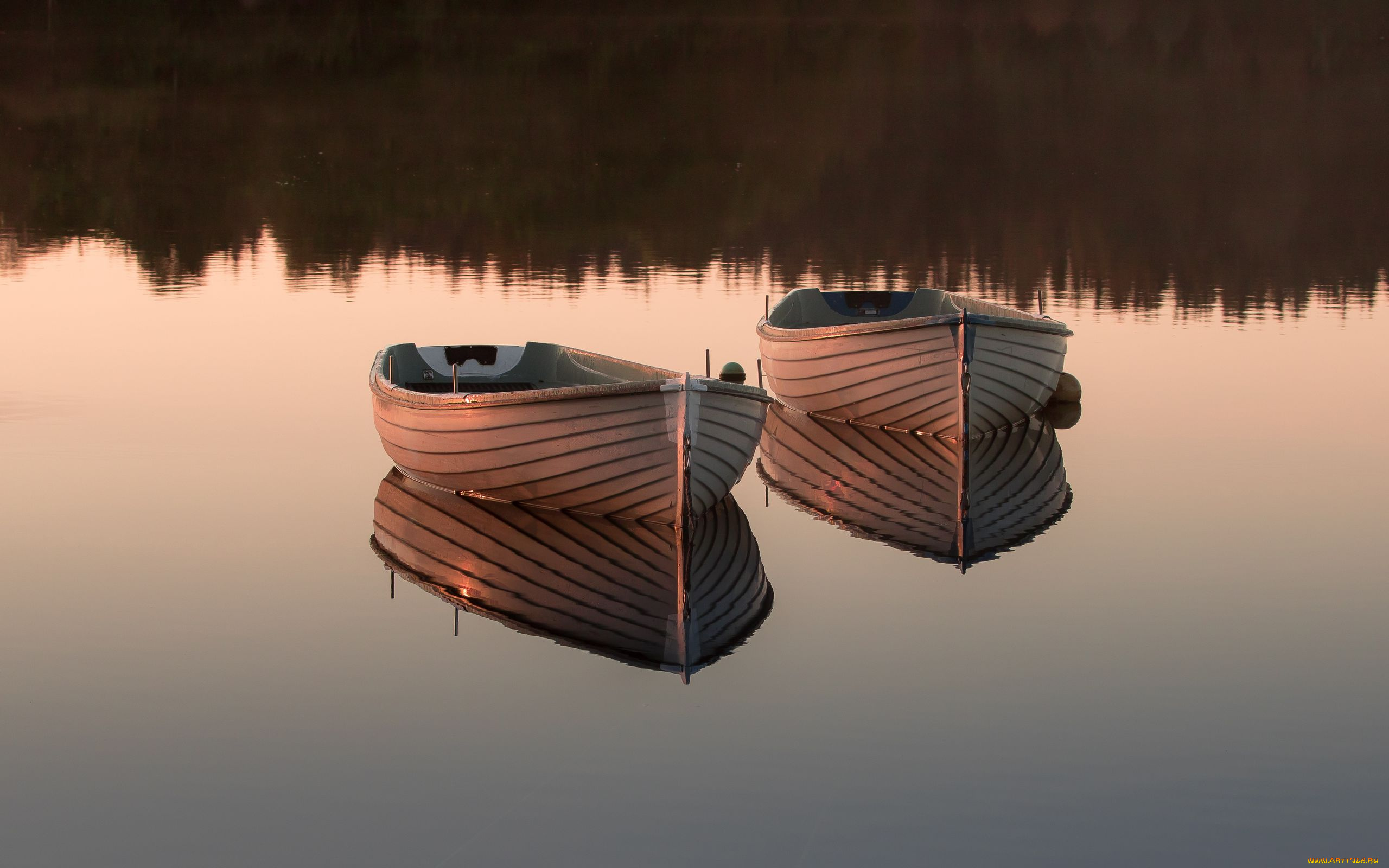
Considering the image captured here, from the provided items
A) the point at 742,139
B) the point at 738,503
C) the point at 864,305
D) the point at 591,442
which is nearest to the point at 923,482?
the point at 738,503

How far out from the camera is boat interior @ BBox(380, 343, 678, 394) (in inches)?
666

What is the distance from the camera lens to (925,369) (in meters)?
17.8

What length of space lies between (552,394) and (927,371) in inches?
202

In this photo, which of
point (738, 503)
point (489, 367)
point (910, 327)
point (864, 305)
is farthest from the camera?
point (864, 305)

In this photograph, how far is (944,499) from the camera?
15.6 m

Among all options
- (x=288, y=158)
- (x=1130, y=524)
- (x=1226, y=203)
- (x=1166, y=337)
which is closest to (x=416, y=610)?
(x=1130, y=524)

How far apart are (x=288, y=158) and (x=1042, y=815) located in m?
48.0

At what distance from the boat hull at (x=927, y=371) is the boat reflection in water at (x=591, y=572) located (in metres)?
3.12

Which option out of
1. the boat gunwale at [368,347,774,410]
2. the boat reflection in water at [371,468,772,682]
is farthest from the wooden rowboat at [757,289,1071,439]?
the boat gunwale at [368,347,774,410]

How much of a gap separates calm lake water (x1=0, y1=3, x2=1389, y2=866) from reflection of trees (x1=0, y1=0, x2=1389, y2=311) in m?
0.39

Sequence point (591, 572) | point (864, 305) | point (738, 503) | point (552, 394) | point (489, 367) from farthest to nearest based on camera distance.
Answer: point (864, 305), point (489, 367), point (738, 503), point (552, 394), point (591, 572)

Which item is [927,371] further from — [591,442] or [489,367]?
[591,442]

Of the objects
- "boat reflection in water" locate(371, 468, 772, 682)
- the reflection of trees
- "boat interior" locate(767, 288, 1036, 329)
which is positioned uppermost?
the reflection of trees

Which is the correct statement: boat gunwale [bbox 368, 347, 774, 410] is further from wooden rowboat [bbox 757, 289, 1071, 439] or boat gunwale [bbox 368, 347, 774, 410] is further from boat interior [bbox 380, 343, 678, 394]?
wooden rowboat [bbox 757, 289, 1071, 439]
